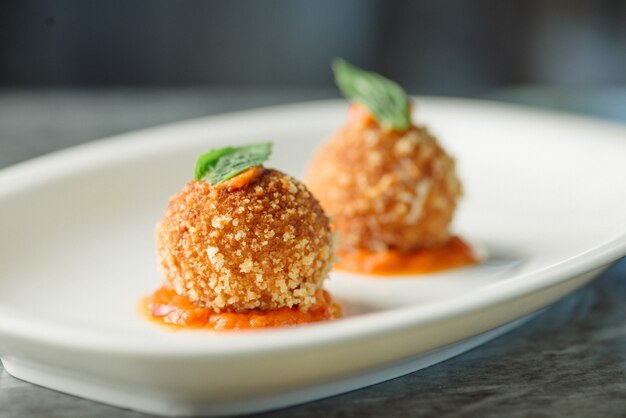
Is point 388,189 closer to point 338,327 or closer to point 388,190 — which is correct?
point 388,190

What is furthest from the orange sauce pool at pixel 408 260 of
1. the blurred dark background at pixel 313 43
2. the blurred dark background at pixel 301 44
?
the blurred dark background at pixel 313 43

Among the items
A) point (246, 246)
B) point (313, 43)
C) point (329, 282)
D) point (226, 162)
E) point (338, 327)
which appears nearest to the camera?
point (338, 327)

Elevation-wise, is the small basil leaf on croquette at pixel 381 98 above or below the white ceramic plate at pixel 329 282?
above

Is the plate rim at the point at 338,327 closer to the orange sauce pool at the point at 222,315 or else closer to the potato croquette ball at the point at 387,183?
the orange sauce pool at the point at 222,315

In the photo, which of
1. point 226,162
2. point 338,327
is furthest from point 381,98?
point 338,327

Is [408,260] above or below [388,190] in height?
below

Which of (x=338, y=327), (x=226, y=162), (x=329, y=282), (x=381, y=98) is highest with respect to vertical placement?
(x=381, y=98)
